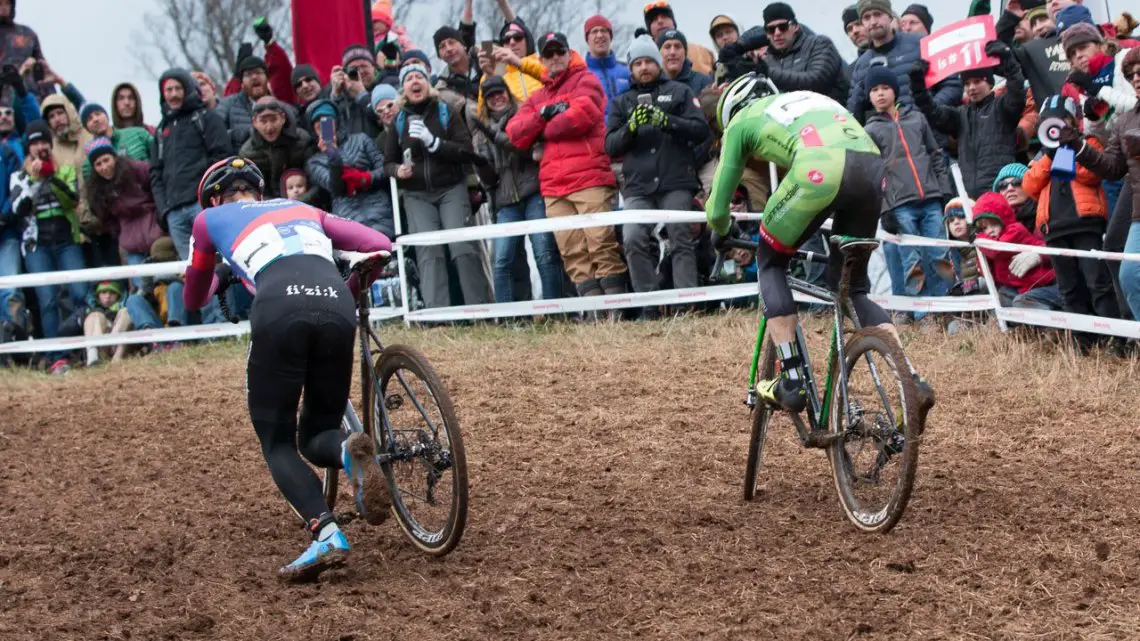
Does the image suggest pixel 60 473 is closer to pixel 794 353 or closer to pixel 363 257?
pixel 363 257

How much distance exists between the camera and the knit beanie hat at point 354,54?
47.6ft

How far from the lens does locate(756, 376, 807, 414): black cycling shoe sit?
23.5ft

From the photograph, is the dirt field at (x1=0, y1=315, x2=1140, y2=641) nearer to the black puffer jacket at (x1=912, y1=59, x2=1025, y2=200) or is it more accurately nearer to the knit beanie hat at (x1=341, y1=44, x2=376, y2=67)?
the black puffer jacket at (x1=912, y1=59, x2=1025, y2=200)

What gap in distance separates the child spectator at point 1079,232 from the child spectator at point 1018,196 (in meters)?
0.48

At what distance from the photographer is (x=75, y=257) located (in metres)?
15.4

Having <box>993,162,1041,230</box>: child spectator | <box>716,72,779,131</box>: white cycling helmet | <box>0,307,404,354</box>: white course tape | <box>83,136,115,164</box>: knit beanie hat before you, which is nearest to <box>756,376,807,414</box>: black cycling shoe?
<box>716,72,779,131</box>: white cycling helmet

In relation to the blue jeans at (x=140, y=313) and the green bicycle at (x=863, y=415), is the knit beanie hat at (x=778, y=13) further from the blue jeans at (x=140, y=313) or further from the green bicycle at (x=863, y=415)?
the blue jeans at (x=140, y=313)

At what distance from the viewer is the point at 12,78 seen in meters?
16.5

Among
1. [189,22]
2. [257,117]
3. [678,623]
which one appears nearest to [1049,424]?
[678,623]

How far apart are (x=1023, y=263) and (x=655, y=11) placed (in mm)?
4534

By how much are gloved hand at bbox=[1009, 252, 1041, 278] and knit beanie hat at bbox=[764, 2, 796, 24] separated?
2988 mm

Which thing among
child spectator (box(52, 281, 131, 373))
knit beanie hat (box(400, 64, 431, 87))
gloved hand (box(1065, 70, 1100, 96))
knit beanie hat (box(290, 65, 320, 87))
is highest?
knit beanie hat (box(290, 65, 320, 87))

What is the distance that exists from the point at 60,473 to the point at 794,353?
17.2ft

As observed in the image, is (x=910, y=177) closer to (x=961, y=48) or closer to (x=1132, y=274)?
(x=961, y=48)
